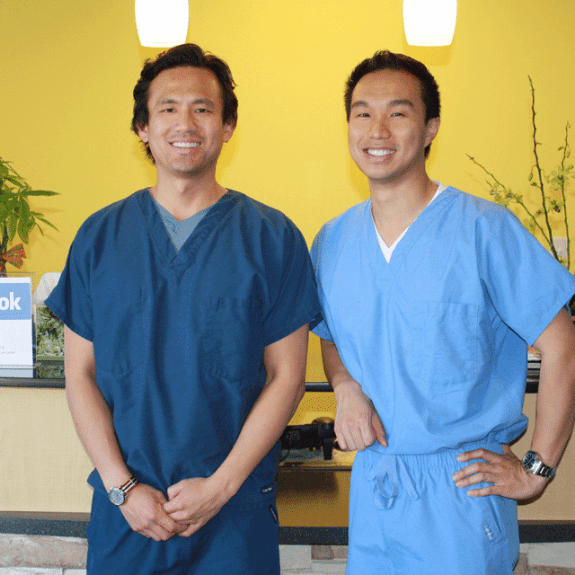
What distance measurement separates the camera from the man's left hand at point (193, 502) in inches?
41.2

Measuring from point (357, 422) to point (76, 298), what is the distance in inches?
23.3

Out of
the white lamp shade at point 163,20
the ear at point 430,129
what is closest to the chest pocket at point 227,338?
the ear at point 430,129

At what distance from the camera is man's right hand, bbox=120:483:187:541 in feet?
3.43

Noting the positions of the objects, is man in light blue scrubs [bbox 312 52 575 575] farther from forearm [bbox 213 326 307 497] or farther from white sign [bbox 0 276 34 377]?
white sign [bbox 0 276 34 377]

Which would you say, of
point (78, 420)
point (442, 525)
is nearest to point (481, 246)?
point (442, 525)

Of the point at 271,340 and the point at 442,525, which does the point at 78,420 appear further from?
the point at 442,525

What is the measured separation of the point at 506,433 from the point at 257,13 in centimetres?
267

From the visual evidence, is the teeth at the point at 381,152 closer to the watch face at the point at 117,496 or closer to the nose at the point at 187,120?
the nose at the point at 187,120

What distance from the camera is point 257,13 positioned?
310 centimetres

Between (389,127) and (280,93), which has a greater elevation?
(280,93)

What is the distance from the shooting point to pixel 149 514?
104 cm

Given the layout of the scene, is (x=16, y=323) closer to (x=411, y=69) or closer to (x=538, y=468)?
(x=411, y=69)

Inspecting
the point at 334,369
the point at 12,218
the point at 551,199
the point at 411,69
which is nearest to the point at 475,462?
the point at 334,369

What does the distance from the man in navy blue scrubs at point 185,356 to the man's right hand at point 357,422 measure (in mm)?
98
